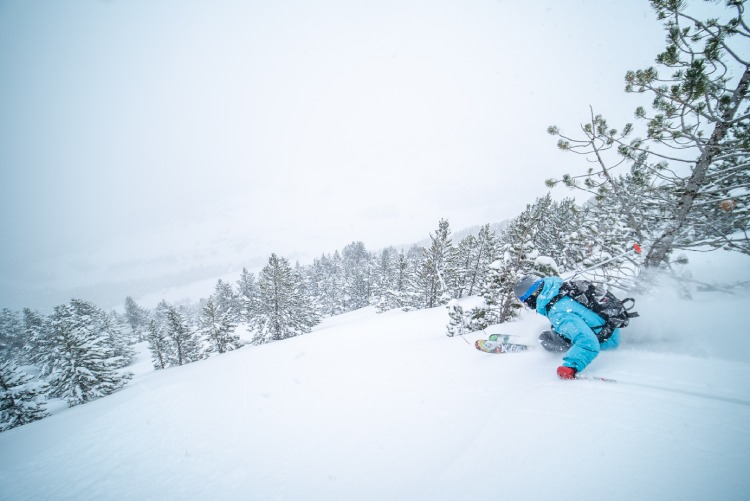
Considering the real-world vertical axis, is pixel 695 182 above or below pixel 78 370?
above

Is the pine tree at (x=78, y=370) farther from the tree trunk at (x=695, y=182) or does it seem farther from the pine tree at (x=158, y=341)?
the tree trunk at (x=695, y=182)

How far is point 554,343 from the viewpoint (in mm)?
5285

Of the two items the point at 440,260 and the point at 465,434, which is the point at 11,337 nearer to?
the point at 440,260

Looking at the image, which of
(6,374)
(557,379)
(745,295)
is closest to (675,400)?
(557,379)

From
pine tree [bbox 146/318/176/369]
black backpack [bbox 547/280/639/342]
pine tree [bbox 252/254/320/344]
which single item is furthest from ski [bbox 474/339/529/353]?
pine tree [bbox 146/318/176/369]

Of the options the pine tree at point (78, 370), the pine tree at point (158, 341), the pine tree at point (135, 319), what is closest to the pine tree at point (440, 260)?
the pine tree at point (78, 370)

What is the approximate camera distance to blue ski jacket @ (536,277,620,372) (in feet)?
13.7

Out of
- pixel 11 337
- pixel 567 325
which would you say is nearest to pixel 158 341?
pixel 567 325

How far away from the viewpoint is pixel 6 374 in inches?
719

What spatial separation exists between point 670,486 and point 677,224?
6149 mm

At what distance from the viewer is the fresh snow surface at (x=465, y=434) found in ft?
8.48

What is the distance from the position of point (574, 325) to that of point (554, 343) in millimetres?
1209

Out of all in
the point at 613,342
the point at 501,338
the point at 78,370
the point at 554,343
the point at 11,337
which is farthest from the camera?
the point at 11,337

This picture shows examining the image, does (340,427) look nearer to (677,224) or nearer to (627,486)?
(627,486)
